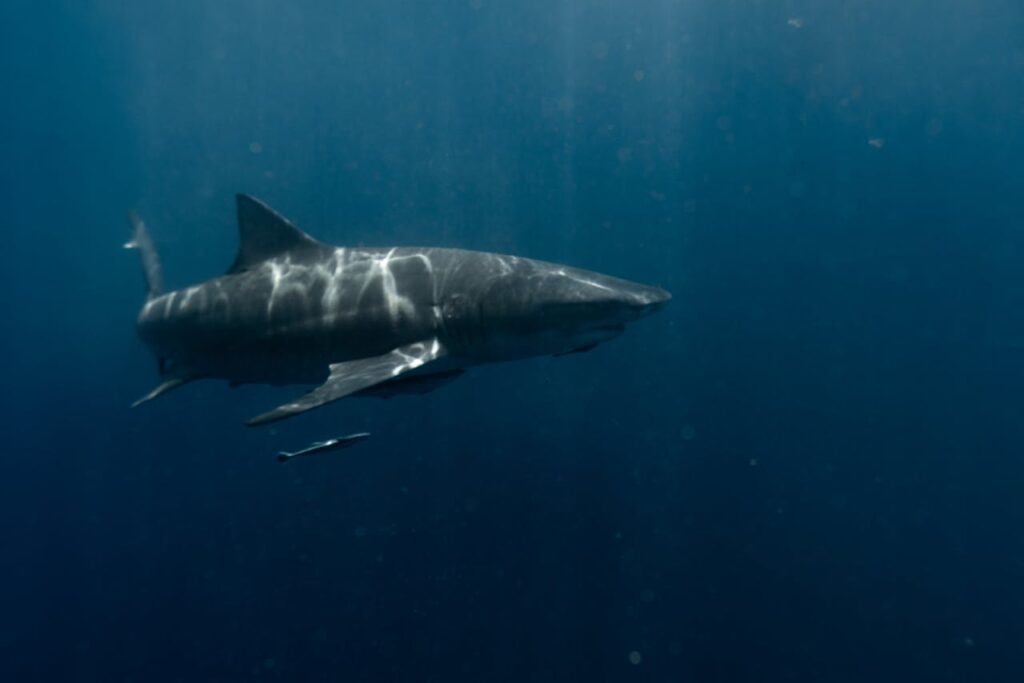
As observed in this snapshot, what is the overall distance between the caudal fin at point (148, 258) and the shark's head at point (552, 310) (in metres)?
5.89

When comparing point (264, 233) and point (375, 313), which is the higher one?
point (264, 233)

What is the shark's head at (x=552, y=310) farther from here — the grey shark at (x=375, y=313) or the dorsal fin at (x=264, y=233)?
the dorsal fin at (x=264, y=233)

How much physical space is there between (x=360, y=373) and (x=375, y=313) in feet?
2.39

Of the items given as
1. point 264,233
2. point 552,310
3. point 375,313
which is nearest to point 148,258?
point 264,233

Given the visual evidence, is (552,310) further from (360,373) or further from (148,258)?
(148,258)

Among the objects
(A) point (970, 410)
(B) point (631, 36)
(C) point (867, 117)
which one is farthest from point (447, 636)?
(B) point (631, 36)

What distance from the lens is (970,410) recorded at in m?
19.9

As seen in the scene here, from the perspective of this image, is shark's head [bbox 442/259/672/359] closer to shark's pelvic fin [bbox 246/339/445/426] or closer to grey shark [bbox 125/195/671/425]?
grey shark [bbox 125/195/671/425]

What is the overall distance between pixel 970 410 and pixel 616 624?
16237mm

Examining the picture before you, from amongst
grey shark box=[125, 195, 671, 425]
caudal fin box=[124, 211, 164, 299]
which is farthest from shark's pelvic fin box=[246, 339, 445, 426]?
caudal fin box=[124, 211, 164, 299]

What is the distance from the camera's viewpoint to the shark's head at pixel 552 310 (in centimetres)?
455

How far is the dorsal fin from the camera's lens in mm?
6051

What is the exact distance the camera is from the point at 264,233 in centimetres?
611

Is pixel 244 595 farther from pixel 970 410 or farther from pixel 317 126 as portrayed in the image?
pixel 317 126
